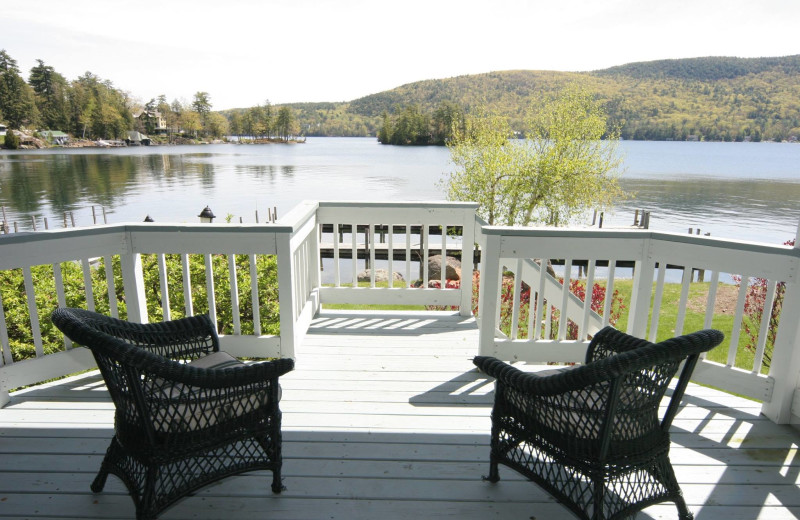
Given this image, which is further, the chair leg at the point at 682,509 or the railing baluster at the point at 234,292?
the railing baluster at the point at 234,292

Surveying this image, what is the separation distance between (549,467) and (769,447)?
4.14ft

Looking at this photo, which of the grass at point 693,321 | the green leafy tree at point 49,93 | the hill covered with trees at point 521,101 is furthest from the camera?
the green leafy tree at point 49,93

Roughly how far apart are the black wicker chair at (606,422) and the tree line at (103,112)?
144ft

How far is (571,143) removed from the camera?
15.1 m

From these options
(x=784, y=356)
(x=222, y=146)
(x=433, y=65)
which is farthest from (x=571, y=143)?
(x=222, y=146)

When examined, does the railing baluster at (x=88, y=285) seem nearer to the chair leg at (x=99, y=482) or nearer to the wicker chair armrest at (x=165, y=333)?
the wicker chair armrest at (x=165, y=333)

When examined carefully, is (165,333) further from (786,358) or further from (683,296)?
(786,358)

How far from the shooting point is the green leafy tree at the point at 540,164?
14.0m

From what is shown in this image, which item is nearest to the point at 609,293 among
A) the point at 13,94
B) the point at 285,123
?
the point at 13,94

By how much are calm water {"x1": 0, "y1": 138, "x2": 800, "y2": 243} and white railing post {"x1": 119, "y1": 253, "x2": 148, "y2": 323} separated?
60.5 feet

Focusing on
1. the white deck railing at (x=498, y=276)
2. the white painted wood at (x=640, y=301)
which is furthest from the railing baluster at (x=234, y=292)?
the white painted wood at (x=640, y=301)

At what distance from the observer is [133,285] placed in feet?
9.95

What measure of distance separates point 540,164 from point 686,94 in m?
50.1

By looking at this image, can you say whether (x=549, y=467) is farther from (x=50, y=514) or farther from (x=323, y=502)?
(x=50, y=514)
